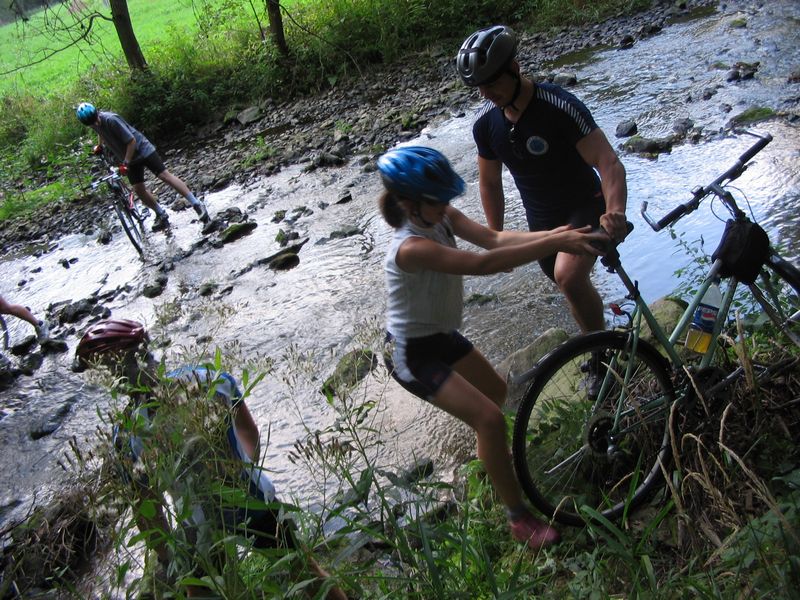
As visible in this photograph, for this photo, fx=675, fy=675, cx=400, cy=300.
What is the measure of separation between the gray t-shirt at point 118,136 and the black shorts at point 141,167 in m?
0.05

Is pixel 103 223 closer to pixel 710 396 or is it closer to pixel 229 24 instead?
pixel 229 24

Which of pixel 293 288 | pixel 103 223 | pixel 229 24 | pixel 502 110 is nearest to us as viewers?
pixel 502 110

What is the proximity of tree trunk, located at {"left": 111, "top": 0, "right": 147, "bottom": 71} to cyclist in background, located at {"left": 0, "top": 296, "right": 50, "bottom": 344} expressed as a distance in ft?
38.3

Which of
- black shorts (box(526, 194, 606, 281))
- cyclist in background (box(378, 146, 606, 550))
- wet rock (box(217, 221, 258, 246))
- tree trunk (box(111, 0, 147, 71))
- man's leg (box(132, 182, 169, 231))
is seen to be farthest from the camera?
tree trunk (box(111, 0, 147, 71))

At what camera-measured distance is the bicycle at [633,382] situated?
310 centimetres

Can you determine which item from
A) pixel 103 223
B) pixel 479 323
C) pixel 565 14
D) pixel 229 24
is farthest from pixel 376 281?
pixel 229 24

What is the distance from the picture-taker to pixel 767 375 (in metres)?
3.20

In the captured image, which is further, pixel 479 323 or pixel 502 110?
pixel 479 323

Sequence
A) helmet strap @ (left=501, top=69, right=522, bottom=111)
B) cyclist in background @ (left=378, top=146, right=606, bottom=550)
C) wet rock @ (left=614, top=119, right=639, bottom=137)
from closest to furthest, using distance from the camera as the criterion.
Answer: cyclist in background @ (left=378, top=146, right=606, bottom=550) < helmet strap @ (left=501, top=69, right=522, bottom=111) < wet rock @ (left=614, top=119, right=639, bottom=137)

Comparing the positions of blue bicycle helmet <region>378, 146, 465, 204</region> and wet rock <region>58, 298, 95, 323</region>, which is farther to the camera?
wet rock <region>58, 298, 95, 323</region>

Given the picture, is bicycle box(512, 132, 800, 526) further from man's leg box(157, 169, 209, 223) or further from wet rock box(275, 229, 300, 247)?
man's leg box(157, 169, 209, 223)

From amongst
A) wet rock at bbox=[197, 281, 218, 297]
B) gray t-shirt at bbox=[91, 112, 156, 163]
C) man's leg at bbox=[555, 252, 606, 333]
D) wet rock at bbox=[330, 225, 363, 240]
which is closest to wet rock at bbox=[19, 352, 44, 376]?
wet rock at bbox=[197, 281, 218, 297]

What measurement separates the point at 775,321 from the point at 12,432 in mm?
6993

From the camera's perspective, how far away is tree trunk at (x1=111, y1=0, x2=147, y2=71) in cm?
1759
